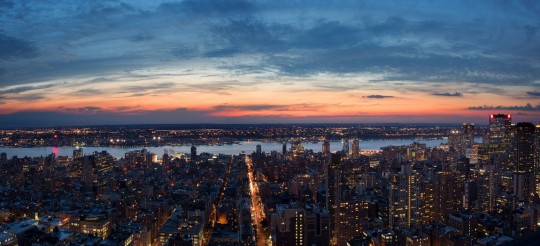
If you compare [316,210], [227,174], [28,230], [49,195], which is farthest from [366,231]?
[227,174]

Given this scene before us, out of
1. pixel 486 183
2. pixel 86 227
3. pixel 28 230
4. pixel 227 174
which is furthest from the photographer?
pixel 227 174

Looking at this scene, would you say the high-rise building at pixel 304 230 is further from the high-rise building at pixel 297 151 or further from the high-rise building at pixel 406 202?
the high-rise building at pixel 297 151

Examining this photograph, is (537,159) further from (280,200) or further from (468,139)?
(468,139)

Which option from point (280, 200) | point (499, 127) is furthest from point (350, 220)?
point (499, 127)

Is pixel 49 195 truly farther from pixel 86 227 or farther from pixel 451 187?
pixel 451 187

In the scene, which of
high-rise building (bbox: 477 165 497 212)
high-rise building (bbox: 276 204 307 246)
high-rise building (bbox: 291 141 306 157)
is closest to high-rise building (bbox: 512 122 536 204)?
high-rise building (bbox: 477 165 497 212)

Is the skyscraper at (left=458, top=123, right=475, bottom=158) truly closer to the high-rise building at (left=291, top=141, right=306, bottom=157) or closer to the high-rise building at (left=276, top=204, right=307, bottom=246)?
the high-rise building at (left=291, top=141, right=306, bottom=157)
